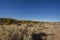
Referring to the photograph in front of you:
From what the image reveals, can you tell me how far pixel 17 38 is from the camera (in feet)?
36.4

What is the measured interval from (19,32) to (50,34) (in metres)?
3.67

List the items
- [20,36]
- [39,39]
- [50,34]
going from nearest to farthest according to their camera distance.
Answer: [20,36], [39,39], [50,34]

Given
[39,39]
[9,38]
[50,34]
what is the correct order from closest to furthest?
[9,38]
[39,39]
[50,34]

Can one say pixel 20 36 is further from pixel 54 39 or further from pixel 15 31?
pixel 54 39

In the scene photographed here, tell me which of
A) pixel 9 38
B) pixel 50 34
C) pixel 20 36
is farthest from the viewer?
pixel 50 34

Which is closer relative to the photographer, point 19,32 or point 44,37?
point 19,32

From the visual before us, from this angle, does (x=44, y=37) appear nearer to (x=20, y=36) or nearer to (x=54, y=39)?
(x=54, y=39)

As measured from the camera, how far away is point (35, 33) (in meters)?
13.6

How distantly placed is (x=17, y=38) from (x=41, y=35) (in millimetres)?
2974

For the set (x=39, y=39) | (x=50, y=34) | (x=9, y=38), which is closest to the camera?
(x=9, y=38)

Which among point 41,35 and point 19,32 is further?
point 41,35

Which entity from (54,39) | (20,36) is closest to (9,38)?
(20,36)

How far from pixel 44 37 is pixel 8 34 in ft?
12.4

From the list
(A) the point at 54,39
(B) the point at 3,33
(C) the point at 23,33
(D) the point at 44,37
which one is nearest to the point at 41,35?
(D) the point at 44,37
